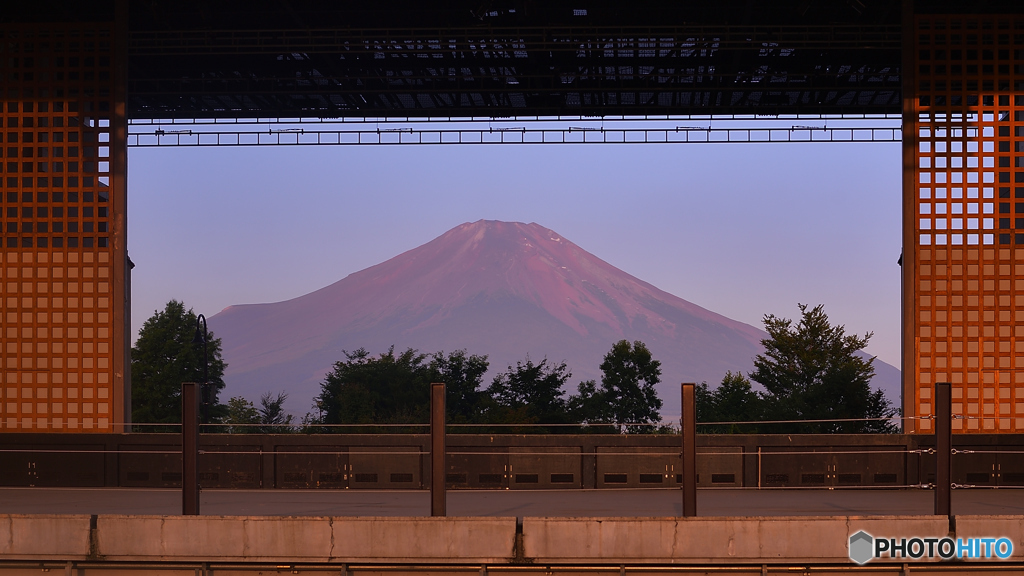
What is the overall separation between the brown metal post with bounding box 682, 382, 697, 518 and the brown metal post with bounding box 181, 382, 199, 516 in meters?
5.97

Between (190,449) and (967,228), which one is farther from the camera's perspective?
(967,228)

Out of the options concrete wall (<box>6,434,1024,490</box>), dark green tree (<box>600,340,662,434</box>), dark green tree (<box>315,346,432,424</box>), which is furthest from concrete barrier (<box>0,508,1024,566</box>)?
dark green tree (<box>600,340,662,434</box>)

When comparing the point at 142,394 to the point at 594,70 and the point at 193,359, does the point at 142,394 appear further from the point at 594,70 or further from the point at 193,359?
the point at 594,70

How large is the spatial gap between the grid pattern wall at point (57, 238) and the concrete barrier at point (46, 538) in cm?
742

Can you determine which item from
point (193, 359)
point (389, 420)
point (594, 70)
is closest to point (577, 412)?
point (389, 420)

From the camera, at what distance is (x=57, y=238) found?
61.2 ft

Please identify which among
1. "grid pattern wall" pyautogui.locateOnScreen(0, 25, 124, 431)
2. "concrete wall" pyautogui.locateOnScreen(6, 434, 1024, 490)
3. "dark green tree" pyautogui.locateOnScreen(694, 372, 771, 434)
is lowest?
"dark green tree" pyautogui.locateOnScreen(694, 372, 771, 434)

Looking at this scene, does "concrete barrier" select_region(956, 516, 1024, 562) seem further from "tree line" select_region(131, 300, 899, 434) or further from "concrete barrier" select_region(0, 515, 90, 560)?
"tree line" select_region(131, 300, 899, 434)

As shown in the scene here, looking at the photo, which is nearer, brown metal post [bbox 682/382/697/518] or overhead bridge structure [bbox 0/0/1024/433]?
brown metal post [bbox 682/382/697/518]

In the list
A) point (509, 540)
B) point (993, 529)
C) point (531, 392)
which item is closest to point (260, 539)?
point (509, 540)

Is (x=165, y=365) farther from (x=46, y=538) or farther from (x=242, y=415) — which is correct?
(x=46, y=538)

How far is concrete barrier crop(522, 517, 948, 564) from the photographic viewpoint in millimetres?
10867

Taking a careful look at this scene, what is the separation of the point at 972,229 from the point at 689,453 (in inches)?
384

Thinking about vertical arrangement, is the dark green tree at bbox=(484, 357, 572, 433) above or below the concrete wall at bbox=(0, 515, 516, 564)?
below
